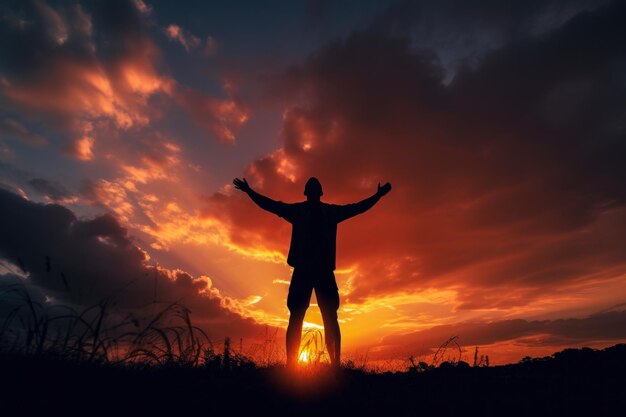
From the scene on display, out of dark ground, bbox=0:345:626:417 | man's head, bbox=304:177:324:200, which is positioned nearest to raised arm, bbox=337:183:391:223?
man's head, bbox=304:177:324:200

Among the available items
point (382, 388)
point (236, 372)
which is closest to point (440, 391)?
point (382, 388)

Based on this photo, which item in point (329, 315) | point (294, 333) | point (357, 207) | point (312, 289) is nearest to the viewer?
point (294, 333)

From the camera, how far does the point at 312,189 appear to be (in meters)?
7.73

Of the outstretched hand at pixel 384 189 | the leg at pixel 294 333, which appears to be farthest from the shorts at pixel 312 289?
the outstretched hand at pixel 384 189

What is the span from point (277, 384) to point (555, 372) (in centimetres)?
540

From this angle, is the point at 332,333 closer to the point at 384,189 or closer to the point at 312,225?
the point at 312,225

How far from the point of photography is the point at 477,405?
4355 millimetres

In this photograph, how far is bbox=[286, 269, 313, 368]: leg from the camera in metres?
6.89

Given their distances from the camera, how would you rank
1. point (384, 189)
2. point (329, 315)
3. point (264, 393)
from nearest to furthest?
1. point (264, 393)
2. point (329, 315)
3. point (384, 189)

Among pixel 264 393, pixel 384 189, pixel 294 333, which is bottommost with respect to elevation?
pixel 264 393

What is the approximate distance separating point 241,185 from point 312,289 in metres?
2.47

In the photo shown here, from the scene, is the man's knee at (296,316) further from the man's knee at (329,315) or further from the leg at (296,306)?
the man's knee at (329,315)

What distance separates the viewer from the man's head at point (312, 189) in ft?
25.4

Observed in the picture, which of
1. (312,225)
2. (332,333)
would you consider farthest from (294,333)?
(312,225)
